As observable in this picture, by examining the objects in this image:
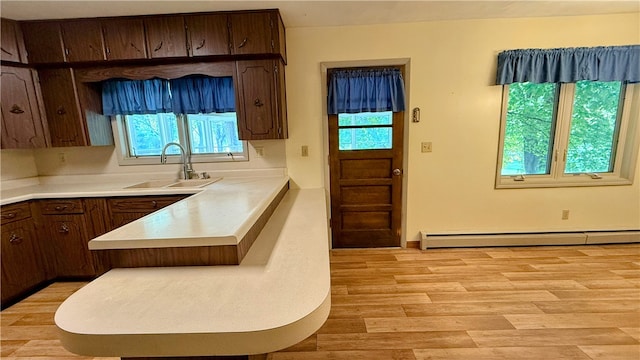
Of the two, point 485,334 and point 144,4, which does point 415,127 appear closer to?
point 485,334

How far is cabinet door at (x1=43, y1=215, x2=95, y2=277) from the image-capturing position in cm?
235

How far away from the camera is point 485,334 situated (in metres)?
1.72

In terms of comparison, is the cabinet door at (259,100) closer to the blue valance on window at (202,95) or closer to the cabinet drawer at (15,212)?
the blue valance on window at (202,95)

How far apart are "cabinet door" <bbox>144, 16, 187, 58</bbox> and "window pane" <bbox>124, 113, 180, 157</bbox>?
713 mm

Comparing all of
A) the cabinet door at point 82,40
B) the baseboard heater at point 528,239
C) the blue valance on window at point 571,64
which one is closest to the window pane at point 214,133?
the cabinet door at point 82,40

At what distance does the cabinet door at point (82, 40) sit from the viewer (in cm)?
229

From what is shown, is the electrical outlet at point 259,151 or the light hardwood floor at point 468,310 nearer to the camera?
the light hardwood floor at point 468,310

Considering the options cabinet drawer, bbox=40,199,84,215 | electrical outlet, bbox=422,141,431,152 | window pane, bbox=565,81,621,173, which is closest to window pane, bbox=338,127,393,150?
electrical outlet, bbox=422,141,431,152

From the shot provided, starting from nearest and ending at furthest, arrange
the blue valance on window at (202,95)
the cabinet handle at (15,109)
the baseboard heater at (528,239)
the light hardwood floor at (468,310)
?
the light hardwood floor at (468,310) < the cabinet handle at (15,109) < the blue valance on window at (202,95) < the baseboard heater at (528,239)

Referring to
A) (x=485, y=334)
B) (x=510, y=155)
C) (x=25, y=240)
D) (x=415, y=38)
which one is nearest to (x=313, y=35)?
(x=415, y=38)

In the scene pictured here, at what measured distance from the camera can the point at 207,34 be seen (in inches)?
90.4

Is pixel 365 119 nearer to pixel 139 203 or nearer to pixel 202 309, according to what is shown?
pixel 139 203

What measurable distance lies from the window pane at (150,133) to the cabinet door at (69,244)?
88 centimetres

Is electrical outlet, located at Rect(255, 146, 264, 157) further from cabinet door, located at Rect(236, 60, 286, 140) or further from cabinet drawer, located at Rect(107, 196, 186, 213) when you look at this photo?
cabinet drawer, located at Rect(107, 196, 186, 213)
